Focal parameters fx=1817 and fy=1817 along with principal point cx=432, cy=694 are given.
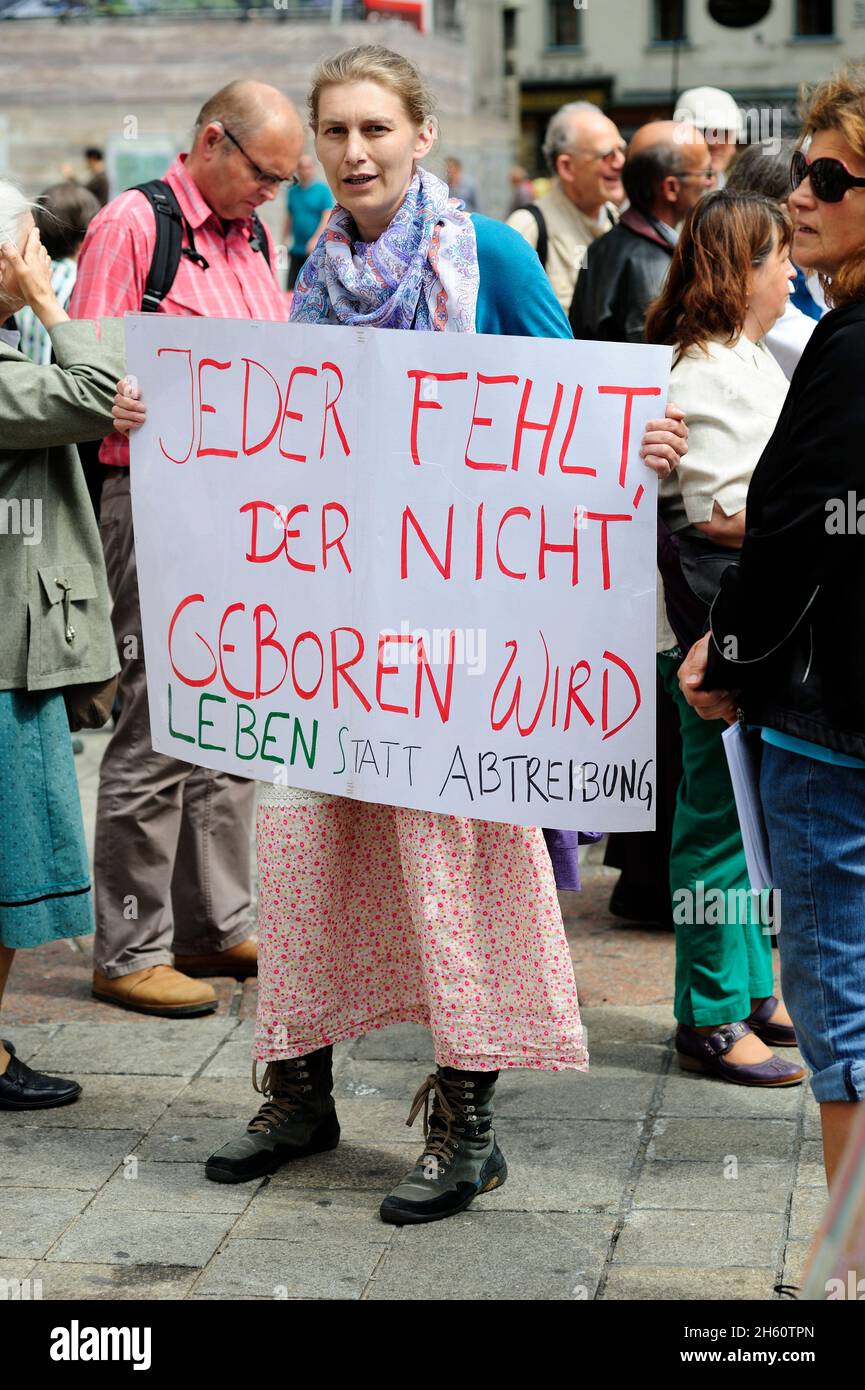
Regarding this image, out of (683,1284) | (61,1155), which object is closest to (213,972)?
(61,1155)

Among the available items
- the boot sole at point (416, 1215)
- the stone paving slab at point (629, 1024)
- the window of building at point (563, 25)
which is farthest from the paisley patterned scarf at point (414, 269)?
the window of building at point (563, 25)

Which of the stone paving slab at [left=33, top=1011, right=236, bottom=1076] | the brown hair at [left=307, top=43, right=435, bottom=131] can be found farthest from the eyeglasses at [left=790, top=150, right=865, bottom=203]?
the stone paving slab at [left=33, top=1011, right=236, bottom=1076]

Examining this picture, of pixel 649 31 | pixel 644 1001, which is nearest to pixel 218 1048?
pixel 644 1001

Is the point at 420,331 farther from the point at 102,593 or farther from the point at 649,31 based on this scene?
the point at 649,31

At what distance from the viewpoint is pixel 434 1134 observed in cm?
349

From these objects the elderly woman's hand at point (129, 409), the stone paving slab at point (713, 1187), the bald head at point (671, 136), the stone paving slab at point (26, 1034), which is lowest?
the stone paving slab at point (713, 1187)

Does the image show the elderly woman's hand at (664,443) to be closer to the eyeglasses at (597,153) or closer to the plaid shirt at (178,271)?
the plaid shirt at (178,271)

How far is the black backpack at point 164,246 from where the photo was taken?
4.42 m

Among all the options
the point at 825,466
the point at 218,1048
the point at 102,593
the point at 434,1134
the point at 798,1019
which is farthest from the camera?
the point at 218,1048

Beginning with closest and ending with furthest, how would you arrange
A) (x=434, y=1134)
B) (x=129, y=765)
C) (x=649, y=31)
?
(x=434, y=1134)
(x=129, y=765)
(x=649, y=31)

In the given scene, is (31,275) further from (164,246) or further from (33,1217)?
(33,1217)

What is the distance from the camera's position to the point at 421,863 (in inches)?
133

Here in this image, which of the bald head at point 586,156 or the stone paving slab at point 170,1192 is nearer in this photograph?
the stone paving slab at point 170,1192

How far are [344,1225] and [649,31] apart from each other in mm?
39343
